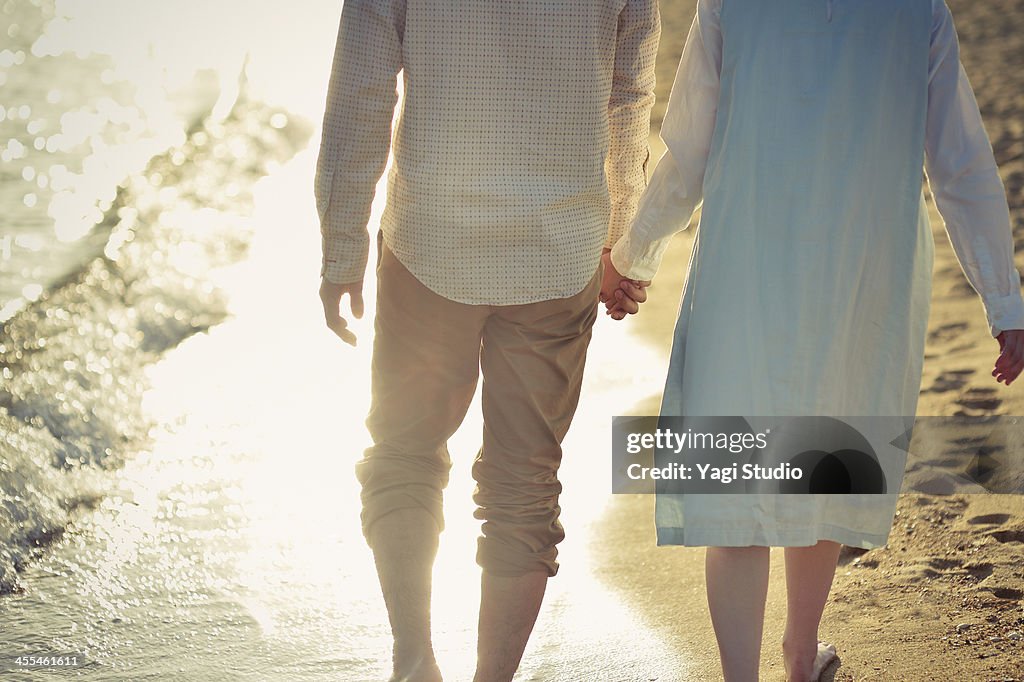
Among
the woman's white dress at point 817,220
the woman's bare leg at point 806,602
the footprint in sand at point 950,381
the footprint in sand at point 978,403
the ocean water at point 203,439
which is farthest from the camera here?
the footprint in sand at point 950,381

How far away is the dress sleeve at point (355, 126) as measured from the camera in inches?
94.0

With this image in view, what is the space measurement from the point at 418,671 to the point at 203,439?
2.09m

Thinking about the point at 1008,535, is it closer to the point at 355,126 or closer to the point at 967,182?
the point at 967,182

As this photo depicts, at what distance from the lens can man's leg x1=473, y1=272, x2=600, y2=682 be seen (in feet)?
8.43

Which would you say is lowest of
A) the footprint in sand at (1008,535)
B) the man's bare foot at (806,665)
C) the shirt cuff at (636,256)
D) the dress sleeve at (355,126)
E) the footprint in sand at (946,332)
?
the man's bare foot at (806,665)

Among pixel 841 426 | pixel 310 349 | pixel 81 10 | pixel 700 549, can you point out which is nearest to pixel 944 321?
pixel 700 549

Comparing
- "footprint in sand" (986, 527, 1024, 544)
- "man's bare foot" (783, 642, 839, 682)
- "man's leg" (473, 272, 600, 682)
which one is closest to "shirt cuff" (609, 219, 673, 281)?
"man's leg" (473, 272, 600, 682)

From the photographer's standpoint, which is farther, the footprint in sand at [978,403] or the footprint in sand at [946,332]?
the footprint in sand at [946,332]

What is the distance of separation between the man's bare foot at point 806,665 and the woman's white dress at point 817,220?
0.37 metres

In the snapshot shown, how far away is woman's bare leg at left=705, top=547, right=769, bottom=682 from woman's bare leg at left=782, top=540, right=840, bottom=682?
7.9 inches

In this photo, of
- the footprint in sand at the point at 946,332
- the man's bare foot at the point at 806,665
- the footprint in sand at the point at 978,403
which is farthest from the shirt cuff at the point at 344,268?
the footprint in sand at the point at 946,332

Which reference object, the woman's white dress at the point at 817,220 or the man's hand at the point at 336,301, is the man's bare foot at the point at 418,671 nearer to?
the woman's white dress at the point at 817,220

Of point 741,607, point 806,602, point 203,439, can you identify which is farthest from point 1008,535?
point 203,439

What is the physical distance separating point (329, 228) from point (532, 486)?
65 cm
